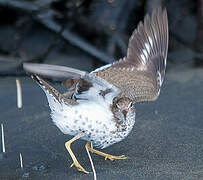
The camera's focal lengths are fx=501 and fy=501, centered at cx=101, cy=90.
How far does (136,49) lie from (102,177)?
4.57 feet

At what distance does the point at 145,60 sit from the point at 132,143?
77cm

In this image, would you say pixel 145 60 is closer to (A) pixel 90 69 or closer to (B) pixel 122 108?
(B) pixel 122 108

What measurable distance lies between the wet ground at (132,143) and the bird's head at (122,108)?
1.10ft

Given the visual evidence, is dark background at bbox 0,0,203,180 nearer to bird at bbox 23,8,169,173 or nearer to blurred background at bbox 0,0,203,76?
blurred background at bbox 0,0,203,76

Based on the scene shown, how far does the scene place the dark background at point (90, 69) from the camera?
11.1 ft

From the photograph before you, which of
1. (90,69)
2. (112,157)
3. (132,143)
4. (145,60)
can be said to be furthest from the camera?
(90,69)

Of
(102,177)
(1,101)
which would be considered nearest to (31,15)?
(1,101)

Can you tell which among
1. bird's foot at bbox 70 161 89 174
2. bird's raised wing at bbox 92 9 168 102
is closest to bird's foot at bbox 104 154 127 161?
bird's foot at bbox 70 161 89 174

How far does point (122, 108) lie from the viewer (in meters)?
3.26

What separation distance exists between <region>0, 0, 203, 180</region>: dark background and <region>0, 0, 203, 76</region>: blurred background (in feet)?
0.04

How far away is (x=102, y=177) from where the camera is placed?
3.11m

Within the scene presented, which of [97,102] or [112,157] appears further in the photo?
[112,157]

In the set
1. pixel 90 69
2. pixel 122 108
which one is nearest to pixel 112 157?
pixel 122 108

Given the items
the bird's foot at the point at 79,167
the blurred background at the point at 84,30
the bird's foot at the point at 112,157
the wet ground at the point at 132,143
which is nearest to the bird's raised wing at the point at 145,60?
the wet ground at the point at 132,143
